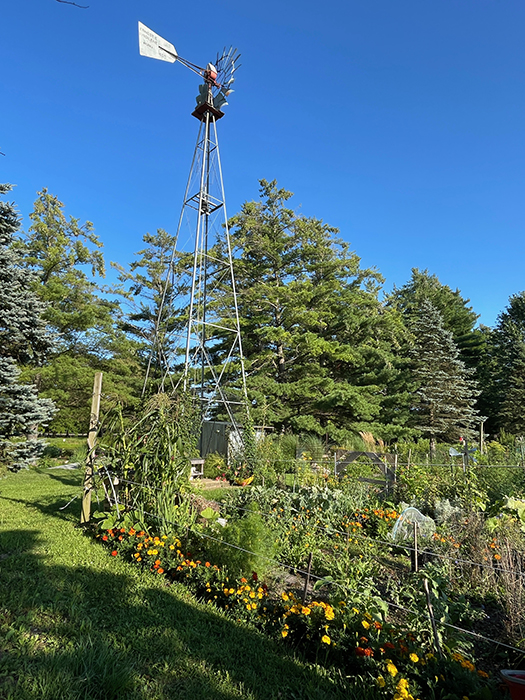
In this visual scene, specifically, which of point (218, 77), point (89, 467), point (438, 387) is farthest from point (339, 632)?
point (438, 387)

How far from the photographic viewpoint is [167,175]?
1101 cm

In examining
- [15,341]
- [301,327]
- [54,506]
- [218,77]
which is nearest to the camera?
[54,506]

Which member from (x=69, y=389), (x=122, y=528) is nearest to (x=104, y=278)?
(x=69, y=389)

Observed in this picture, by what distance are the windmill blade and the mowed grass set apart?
28.2ft

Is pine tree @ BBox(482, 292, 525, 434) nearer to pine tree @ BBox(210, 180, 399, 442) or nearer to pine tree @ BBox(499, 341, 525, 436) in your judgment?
pine tree @ BBox(499, 341, 525, 436)

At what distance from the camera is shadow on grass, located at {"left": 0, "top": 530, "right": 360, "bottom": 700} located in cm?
201

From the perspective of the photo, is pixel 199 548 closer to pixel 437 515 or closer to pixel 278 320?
pixel 437 515

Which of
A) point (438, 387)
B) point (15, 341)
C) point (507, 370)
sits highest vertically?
point (507, 370)

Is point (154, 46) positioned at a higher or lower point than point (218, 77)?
lower

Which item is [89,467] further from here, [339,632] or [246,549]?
[339,632]

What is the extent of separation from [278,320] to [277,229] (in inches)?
179

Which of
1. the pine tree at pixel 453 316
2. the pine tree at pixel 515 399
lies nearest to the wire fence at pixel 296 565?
the pine tree at pixel 515 399

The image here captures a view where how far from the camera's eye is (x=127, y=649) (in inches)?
92.6

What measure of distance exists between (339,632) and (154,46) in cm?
979
